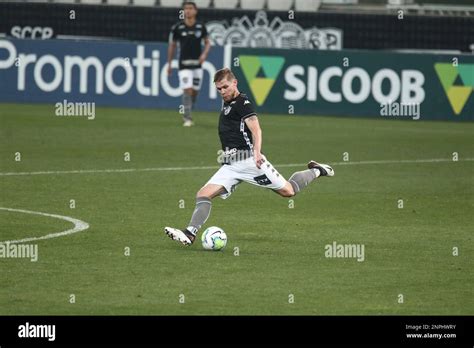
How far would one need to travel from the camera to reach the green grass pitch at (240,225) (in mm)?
11312

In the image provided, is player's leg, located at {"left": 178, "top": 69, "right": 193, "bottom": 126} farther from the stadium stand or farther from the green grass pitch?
the stadium stand

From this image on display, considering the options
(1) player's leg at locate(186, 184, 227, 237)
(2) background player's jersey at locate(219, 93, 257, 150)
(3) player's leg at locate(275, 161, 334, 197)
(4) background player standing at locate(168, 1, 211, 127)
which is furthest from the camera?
(4) background player standing at locate(168, 1, 211, 127)

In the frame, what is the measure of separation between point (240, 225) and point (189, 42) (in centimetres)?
1382

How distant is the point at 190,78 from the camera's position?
28.8 metres

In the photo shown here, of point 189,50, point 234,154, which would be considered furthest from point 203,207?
point 189,50

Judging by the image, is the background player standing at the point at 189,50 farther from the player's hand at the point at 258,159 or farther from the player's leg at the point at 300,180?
the player's hand at the point at 258,159

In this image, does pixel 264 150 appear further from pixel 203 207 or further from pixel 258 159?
pixel 258 159

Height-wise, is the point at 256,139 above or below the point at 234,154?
above

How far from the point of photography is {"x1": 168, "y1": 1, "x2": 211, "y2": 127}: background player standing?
28484mm

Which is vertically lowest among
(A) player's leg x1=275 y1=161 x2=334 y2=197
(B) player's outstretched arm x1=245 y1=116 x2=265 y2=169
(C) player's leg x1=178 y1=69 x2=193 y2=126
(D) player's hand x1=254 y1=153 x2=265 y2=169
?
(A) player's leg x1=275 y1=161 x2=334 y2=197

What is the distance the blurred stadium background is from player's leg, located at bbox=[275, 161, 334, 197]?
0.59m

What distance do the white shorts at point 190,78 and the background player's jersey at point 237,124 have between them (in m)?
14.3

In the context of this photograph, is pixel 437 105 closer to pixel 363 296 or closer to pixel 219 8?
pixel 219 8

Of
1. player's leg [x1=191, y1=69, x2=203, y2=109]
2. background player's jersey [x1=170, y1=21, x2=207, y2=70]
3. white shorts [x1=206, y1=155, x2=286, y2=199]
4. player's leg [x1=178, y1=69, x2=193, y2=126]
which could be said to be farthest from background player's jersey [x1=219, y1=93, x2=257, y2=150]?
player's leg [x1=191, y1=69, x2=203, y2=109]
